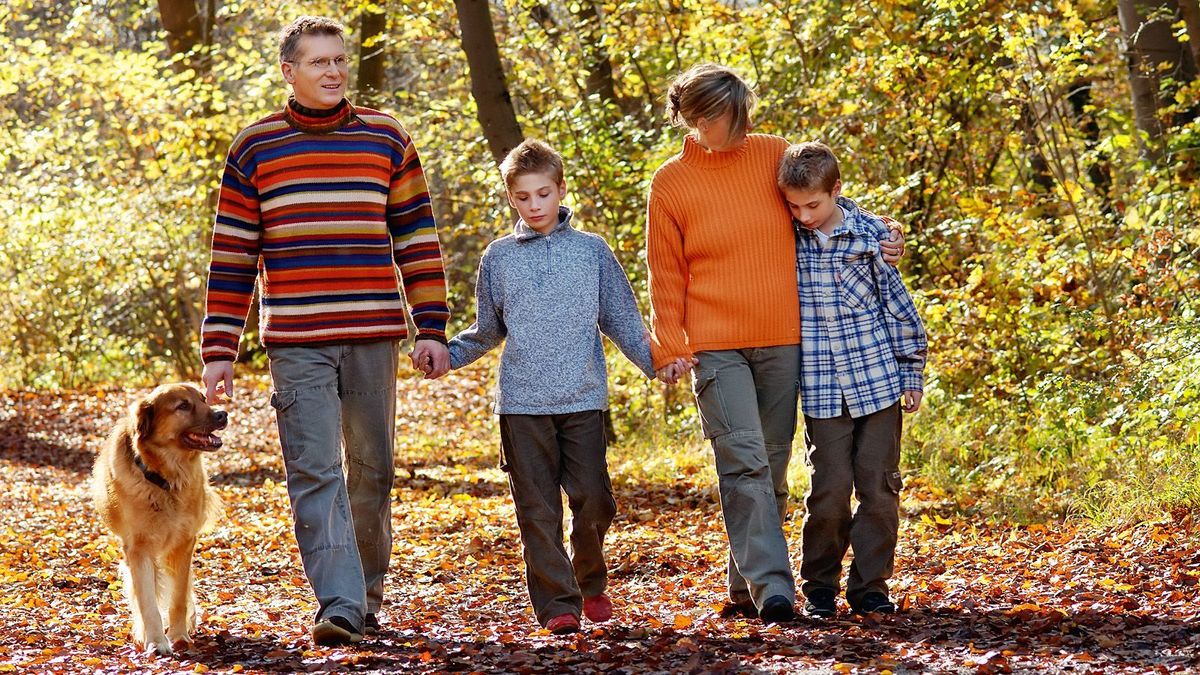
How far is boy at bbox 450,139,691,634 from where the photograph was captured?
5.31 meters

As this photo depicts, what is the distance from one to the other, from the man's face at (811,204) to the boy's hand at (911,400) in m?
0.73

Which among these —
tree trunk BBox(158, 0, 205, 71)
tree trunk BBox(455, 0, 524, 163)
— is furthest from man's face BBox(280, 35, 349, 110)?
tree trunk BBox(158, 0, 205, 71)

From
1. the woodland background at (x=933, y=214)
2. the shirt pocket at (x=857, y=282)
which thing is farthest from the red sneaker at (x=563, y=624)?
the shirt pocket at (x=857, y=282)

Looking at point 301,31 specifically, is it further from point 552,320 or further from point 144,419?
point 144,419

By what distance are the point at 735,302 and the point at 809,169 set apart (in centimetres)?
57

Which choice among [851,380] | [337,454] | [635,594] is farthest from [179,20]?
[851,380]

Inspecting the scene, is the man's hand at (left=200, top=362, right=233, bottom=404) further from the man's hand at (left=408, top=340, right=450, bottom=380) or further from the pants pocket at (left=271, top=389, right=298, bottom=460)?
the man's hand at (left=408, top=340, right=450, bottom=380)

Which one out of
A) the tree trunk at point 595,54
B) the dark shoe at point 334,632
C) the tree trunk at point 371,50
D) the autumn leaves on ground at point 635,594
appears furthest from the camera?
the tree trunk at point 371,50

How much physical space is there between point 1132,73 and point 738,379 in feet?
21.7

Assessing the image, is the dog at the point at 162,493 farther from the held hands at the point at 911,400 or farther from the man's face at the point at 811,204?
the held hands at the point at 911,400

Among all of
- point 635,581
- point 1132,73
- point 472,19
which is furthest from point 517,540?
point 1132,73

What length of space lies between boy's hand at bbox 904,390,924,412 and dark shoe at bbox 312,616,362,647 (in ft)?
7.26

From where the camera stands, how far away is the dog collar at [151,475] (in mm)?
5559

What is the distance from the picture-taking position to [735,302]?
536cm
